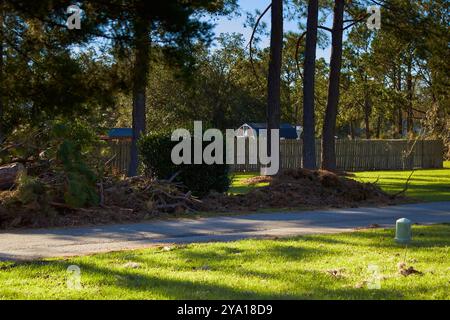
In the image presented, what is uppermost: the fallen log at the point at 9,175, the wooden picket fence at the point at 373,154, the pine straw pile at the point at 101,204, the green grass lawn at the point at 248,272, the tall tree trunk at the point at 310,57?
the tall tree trunk at the point at 310,57

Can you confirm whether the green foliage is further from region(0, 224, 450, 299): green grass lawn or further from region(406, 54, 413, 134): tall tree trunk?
region(406, 54, 413, 134): tall tree trunk

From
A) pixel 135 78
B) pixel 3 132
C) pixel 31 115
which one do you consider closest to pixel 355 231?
pixel 135 78

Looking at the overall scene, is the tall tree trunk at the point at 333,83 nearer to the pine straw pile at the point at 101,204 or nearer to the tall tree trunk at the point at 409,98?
the pine straw pile at the point at 101,204

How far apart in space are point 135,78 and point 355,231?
6.94 m

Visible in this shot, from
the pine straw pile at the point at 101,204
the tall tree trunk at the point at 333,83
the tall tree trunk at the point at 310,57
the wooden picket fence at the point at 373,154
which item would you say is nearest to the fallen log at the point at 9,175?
the pine straw pile at the point at 101,204

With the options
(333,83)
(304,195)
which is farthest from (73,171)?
(333,83)

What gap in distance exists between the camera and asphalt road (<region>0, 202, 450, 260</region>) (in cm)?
1024

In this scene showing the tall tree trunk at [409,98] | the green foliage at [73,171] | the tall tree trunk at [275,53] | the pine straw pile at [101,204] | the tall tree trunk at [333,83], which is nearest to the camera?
the pine straw pile at [101,204]

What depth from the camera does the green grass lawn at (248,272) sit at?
6797mm

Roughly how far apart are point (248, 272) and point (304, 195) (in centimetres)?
969

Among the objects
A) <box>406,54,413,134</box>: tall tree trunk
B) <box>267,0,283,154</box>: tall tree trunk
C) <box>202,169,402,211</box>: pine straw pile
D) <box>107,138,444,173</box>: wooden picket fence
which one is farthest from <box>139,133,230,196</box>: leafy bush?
<box>406,54,413,134</box>: tall tree trunk

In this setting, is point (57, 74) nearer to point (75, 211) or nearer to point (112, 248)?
point (75, 211)

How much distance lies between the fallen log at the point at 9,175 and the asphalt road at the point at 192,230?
2.10m

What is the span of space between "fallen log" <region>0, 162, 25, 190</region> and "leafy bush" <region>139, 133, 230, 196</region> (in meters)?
3.99
